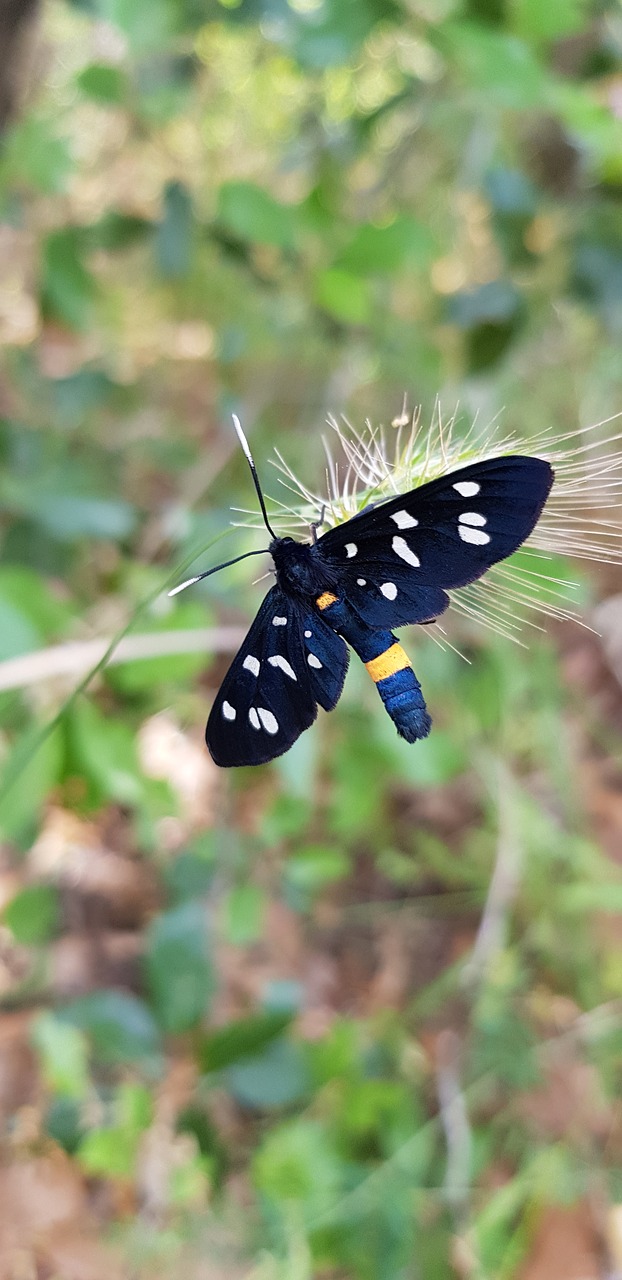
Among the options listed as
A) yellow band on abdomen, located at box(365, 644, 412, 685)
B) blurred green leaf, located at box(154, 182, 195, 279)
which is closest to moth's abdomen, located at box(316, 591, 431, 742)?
yellow band on abdomen, located at box(365, 644, 412, 685)

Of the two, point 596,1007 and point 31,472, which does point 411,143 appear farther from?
point 596,1007

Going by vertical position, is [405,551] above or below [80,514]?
below

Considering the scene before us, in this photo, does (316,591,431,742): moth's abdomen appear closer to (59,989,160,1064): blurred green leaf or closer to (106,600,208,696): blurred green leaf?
(106,600,208,696): blurred green leaf

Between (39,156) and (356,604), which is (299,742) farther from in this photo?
(39,156)

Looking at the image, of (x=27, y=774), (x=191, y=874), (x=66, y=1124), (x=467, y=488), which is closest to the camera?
(x=467, y=488)

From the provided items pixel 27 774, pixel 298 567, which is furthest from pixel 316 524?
pixel 27 774

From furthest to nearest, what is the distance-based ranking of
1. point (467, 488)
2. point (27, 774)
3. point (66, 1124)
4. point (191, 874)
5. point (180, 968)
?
point (191, 874)
point (180, 968)
point (66, 1124)
point (27, 774)
point (467, 488)

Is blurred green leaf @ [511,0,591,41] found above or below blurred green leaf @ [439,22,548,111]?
above
